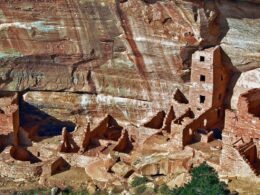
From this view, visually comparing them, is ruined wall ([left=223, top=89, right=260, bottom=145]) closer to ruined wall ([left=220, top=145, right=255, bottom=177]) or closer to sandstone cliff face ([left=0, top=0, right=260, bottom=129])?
ruined wall ([left=220, top=145, right=255, bottom=177])

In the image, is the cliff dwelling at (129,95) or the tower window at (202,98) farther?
the tower window at (202,98)

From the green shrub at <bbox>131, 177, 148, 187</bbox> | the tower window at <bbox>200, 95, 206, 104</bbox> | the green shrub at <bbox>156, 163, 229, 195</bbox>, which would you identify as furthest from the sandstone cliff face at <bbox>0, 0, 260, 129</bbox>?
the green shrub at <bbox>156, 163, 229, 195</bbox>

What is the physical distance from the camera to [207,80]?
32.2 m

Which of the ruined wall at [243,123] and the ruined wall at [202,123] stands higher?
the ruined wall at [243,123]

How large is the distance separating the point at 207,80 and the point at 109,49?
3.80 metres

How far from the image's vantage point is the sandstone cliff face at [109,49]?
1202 inches

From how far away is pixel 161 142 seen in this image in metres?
32.0

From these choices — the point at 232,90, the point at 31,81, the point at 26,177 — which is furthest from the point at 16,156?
the point at 232,90

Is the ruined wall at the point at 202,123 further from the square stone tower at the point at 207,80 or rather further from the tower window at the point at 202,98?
the tower window at the point at 202,98

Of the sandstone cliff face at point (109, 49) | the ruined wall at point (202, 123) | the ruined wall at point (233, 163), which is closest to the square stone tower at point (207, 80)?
the ruined wall at point (202, 123)

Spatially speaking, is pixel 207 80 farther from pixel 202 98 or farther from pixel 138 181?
pixel 138 181

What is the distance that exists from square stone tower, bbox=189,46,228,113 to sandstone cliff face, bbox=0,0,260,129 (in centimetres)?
36

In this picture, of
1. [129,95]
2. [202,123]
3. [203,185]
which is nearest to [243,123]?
[202,123]

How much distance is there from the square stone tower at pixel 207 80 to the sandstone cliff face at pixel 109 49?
0.36m
